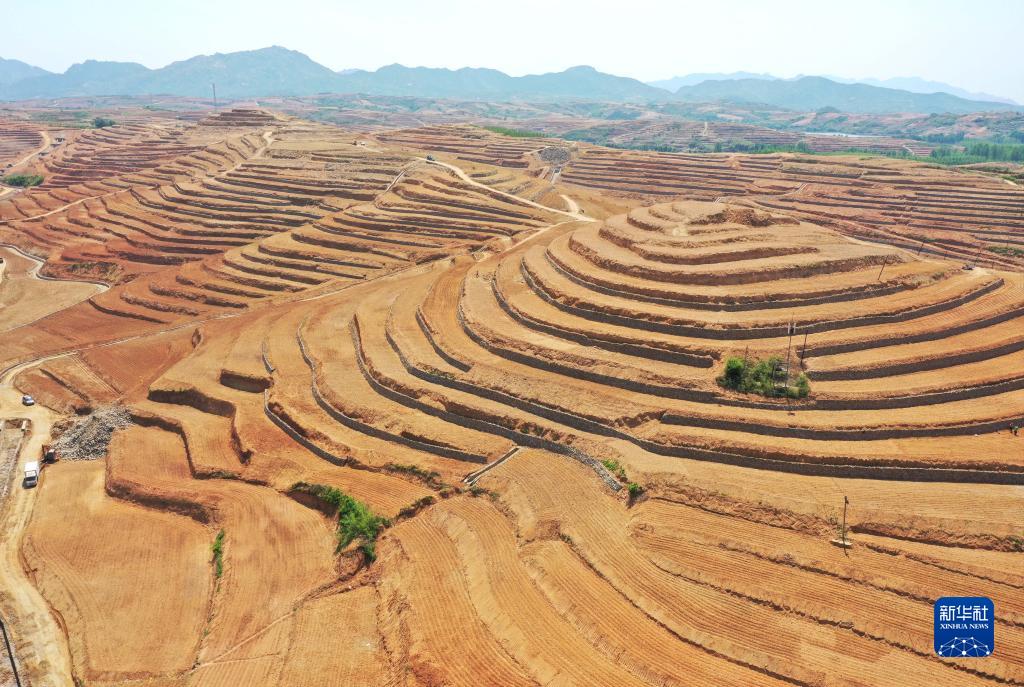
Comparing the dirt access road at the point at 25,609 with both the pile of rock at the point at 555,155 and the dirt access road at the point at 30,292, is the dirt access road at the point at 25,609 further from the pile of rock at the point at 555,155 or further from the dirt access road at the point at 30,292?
the pile of rock at the point at 555,155

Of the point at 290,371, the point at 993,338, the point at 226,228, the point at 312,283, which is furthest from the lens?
the point at 226,228

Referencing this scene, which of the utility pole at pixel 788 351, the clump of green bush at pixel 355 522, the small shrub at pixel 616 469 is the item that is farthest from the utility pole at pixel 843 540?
the clump of green bush at pixel 355 522

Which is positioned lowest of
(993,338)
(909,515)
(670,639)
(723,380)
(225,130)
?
(670,639)

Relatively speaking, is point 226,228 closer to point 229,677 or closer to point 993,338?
point 229,677

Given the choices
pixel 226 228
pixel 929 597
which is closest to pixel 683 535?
pixel 929 597

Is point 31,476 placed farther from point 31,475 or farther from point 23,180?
point 23,180

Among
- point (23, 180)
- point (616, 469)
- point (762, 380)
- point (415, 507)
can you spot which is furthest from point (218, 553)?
point (23, 180)
